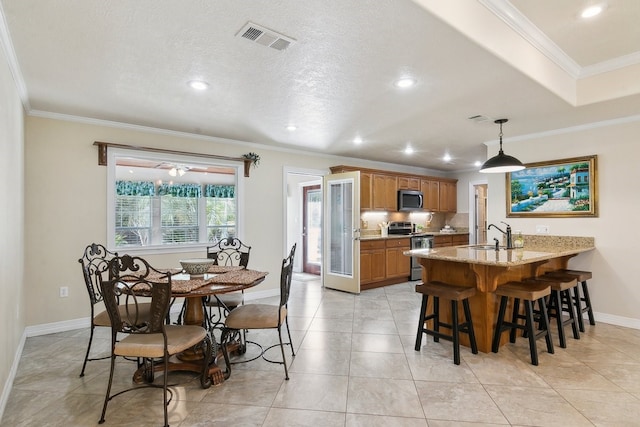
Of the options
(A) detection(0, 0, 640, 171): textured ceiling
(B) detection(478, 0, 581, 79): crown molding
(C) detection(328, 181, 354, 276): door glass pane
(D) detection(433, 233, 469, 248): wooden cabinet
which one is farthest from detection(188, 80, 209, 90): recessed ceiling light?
(D) detection(433, 233, 469, 248): wooden cabinet

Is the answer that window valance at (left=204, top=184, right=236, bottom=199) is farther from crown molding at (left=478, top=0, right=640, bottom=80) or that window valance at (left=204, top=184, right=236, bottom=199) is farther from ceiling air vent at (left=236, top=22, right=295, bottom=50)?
crown molding at (left=478, top=0, right=640, bottom=80)

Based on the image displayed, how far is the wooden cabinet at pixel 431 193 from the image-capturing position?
7480 mm

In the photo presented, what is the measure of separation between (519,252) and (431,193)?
413 centimetres

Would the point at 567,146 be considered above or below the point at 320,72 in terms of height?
below

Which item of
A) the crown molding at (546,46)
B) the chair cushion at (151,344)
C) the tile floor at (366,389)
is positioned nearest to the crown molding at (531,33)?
the crown molding at (546,46)

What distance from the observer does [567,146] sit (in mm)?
4379

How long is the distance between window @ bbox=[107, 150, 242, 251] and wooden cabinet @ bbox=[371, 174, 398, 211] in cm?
261

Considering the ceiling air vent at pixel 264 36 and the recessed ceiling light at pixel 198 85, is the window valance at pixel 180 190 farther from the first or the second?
the ceiling air vent at pixel 264 36

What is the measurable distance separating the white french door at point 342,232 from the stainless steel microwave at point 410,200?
1491 mm

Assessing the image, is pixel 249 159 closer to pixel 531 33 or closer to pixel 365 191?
pixel 365 191

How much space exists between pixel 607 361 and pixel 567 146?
2.62m

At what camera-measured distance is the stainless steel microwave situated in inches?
270

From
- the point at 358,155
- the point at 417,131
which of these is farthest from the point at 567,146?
the point at 358,155

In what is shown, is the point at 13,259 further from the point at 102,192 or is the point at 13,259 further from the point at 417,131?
the point at 417,131
